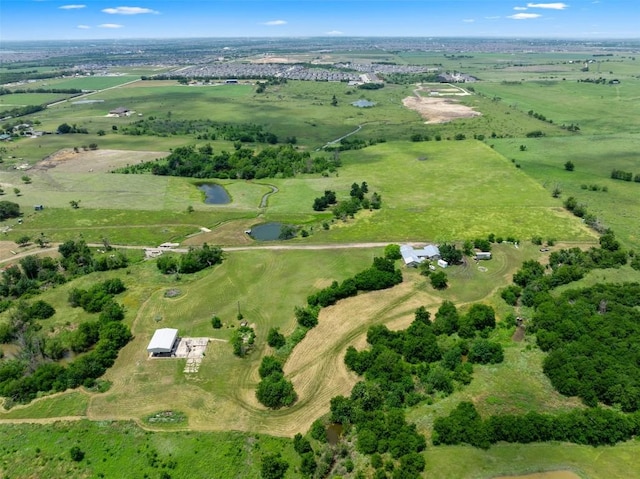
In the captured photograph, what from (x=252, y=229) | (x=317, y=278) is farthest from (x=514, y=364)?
(x=252, y=229)

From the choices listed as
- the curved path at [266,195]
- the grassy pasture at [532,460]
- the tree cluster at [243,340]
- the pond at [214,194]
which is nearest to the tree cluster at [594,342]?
the grassy pasture at [532,460]

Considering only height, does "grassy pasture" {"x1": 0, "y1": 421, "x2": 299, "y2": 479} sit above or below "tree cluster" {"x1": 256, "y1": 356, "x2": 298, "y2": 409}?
below

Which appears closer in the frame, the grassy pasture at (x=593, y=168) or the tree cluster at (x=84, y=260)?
the tree cluster at (x=84, y=260)

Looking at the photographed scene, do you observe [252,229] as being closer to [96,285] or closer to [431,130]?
[96,285]

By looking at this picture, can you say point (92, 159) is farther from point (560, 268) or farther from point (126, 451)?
point (560, 268)

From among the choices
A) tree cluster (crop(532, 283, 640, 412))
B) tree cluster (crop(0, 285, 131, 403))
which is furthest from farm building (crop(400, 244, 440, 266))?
tree cluster (crop(0, 285, 131, 403))

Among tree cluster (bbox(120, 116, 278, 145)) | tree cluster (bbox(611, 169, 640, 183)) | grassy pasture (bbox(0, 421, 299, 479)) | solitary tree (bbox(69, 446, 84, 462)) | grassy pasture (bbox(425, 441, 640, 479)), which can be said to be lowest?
grassy pasture (bbox(0, 421, 299, 479))

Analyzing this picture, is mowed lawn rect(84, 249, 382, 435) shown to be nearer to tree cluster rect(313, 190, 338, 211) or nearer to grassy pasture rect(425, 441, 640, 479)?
grassy pasture rect(425, 441, 640, 479)

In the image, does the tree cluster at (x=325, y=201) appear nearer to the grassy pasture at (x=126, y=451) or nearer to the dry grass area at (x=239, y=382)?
the dry grass area at (x=239, y=382)
